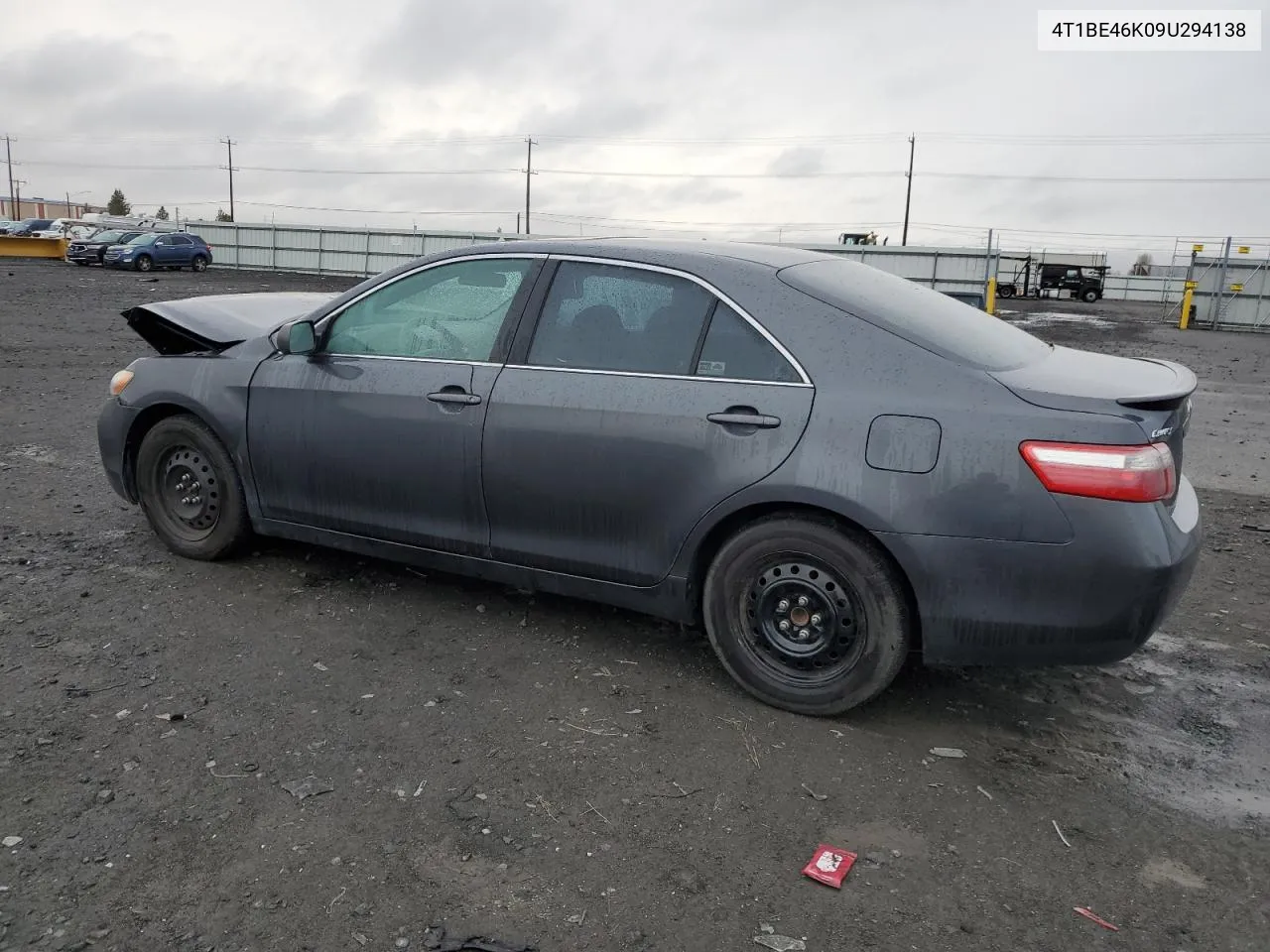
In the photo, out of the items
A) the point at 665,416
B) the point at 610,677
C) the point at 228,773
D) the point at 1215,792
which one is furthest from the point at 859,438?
the point at 228,773

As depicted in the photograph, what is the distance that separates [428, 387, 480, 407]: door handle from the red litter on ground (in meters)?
2.13

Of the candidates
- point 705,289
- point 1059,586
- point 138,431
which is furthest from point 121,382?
point 1059,586

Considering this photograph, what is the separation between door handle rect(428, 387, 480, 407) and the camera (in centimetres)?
401

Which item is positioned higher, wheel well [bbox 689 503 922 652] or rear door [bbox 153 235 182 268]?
rear door [bbox 153 235 182 268]

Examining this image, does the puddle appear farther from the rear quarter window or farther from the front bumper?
the front bumper

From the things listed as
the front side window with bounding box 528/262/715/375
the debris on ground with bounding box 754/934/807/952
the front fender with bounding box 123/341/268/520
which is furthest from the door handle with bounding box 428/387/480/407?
the debris on ground with bounding box 754/934/807/952

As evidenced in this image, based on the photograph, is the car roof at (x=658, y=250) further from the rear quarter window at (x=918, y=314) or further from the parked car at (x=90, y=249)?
the parked car at (x=90, y=249)

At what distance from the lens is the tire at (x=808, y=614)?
11.1ft

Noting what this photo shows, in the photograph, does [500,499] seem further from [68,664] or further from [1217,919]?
[1217,919]

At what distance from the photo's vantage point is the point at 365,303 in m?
4.44

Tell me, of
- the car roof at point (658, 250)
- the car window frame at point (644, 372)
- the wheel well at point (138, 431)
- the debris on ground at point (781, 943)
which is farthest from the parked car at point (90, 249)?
the debris on ground at point (781, 943)

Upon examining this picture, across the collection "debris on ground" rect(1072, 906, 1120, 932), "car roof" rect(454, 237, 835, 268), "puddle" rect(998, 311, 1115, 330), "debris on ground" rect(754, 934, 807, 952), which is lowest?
"debris on ground" rect(754, 934, 807, 952)

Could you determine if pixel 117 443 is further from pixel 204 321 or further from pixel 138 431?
pixel 204 321

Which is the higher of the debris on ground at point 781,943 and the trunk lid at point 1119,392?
the trunk lid at point 1119,392
